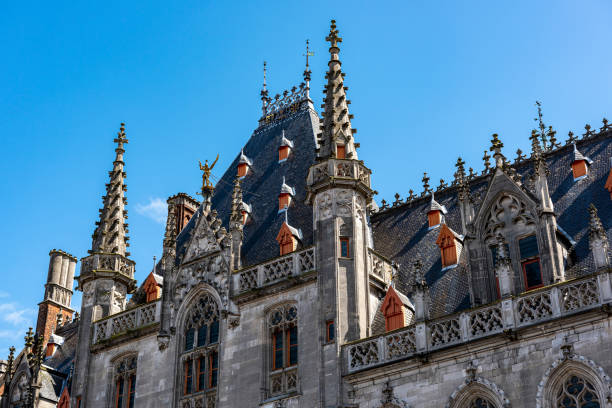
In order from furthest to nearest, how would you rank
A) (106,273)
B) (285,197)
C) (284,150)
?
1. (284,150)
2. (106,273)
3. (285,197)

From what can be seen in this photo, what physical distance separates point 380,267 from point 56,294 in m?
24.9

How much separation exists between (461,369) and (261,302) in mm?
8331

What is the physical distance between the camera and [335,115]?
33.5 m

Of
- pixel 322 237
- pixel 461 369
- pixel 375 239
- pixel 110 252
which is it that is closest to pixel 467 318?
pixel 461 369

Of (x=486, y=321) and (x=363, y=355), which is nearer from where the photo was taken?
(x=486, y=321)

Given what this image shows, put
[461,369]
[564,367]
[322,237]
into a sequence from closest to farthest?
[564,367] → [461,369] → [322,237]

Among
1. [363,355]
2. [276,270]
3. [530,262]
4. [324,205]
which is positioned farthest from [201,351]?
[530,262]

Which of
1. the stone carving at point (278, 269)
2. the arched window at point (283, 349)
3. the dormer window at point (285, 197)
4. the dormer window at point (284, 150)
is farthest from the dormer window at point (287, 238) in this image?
the dormer window at point (284, 150)

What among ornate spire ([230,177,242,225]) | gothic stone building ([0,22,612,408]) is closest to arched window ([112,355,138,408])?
gothic stone building ([0,22,612,408])

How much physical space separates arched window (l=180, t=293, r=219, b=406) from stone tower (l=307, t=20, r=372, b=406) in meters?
4.83

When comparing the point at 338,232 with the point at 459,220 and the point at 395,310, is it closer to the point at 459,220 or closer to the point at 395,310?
the point at 395,310

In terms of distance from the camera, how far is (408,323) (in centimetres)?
2884

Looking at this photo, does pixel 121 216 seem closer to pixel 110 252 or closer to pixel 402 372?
pixel 110 252

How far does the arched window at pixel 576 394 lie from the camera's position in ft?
75.5
